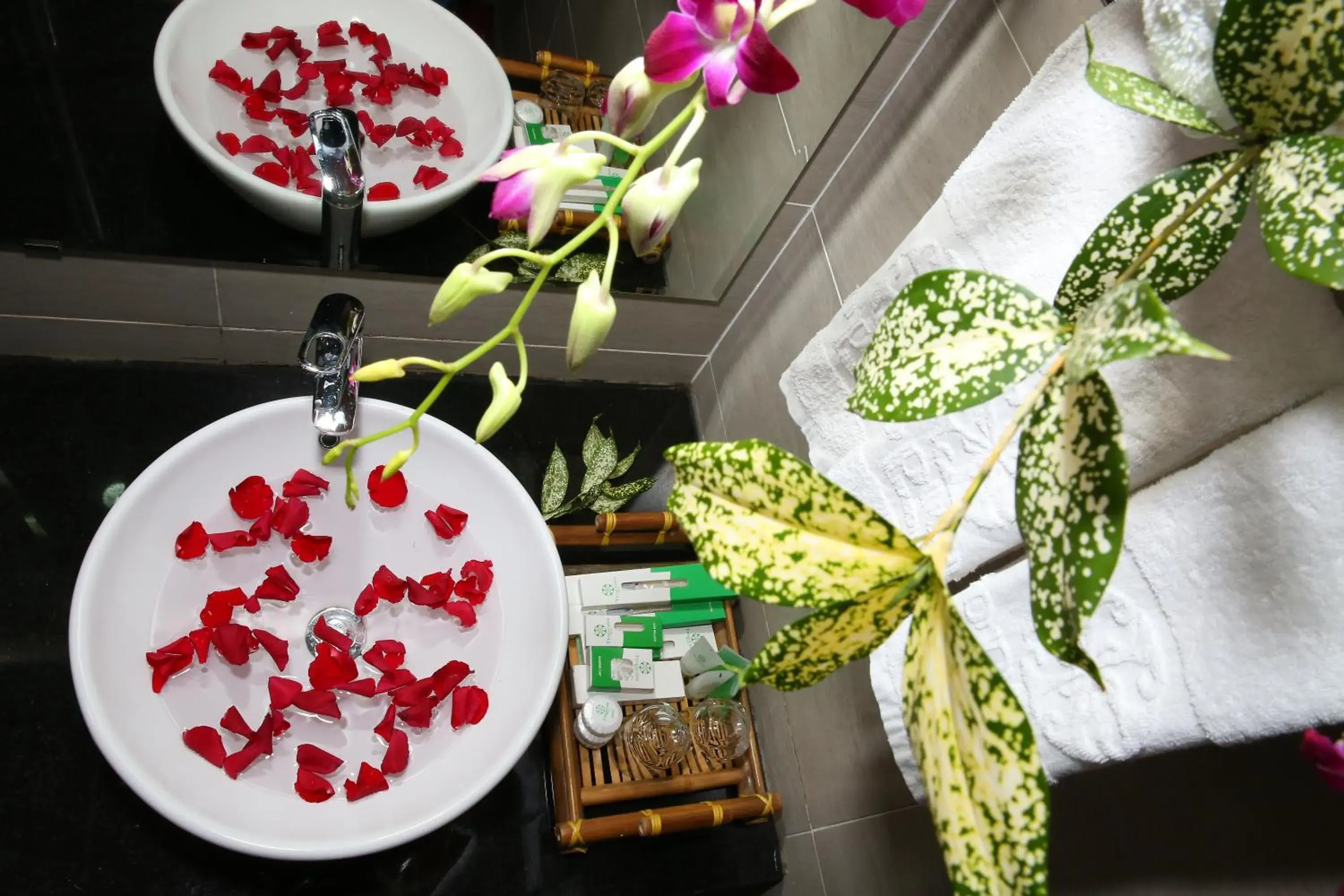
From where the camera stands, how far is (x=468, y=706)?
83 centimetres

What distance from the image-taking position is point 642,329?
1.18 meters

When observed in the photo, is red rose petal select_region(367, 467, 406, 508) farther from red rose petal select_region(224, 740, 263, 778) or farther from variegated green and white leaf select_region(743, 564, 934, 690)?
variegated green and white leaf select_region(743, 564, 934, 690)

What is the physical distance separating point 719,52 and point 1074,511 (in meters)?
0.25

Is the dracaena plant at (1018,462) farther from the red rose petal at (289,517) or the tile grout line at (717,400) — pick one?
the tile grout line at (717,400)

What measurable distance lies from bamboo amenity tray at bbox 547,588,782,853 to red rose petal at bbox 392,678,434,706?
159 mm

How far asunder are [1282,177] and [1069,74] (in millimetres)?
272

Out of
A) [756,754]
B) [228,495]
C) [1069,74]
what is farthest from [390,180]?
[756,754]

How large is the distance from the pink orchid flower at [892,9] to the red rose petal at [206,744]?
75 cm

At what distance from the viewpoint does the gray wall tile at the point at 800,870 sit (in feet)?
3.25

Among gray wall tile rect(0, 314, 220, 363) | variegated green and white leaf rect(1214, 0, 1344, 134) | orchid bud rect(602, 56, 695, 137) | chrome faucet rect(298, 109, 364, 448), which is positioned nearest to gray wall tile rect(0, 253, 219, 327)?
gray wall tile rect(0, 314, 220, 363)

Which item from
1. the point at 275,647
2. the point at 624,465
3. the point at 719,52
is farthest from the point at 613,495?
the point at 719,52

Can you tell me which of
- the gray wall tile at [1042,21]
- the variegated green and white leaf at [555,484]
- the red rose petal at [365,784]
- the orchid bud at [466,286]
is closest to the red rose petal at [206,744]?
the red rose petal at [365,784]

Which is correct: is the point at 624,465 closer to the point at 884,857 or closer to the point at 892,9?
the point at 884,857

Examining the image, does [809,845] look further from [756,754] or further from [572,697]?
[572,697]
